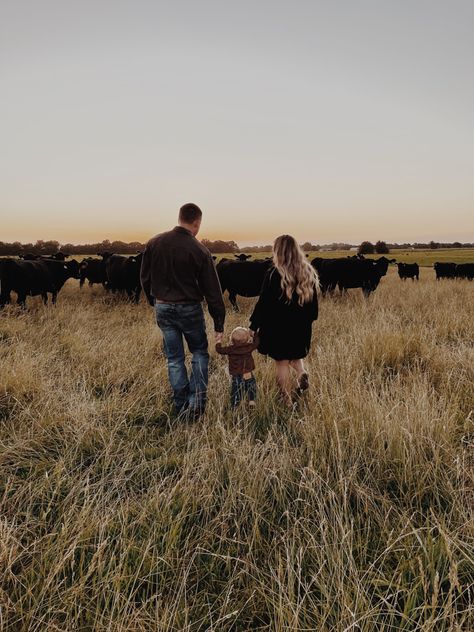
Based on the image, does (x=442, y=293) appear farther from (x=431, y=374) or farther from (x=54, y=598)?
(x=54, y=598)

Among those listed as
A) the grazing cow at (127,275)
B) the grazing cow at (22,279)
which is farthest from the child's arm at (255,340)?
the grazing cow at (127,275)

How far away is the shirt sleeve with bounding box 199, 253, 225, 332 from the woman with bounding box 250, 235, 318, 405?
447 mm

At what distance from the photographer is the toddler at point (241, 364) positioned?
12.2ft

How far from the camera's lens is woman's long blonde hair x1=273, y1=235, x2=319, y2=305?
12.5 feet

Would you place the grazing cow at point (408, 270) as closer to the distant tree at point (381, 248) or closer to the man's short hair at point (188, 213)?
the man's short hair at point (188, 213)

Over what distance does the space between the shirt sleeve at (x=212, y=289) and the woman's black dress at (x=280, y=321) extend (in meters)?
0.39

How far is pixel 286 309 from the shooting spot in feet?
13.0

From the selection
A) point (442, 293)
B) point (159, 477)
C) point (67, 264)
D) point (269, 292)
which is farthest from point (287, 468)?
point (67, 264)

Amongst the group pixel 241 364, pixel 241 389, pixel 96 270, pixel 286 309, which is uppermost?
pixel 96 270

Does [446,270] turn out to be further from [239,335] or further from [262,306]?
[239,335]

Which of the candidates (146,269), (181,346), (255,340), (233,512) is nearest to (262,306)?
(255,340)

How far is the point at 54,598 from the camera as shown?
62.9 inches

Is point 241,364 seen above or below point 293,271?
below

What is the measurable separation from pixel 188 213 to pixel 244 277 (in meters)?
8.67
